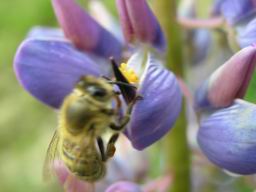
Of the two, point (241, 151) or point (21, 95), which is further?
point (21, 95)

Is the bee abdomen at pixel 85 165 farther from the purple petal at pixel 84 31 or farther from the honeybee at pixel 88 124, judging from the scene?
the purple petal at pixel 84 31

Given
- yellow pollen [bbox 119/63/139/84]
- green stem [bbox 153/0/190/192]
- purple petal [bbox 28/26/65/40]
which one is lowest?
green stem [bbox 153/0/190/192]

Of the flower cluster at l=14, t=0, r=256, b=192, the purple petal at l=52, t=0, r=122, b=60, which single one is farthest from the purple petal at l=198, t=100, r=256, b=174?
the purple petal at l=52, t=0, r=122, b=60

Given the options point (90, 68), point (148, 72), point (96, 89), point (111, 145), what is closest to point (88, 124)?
point (96, 89)

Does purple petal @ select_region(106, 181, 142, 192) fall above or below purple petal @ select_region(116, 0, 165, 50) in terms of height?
below

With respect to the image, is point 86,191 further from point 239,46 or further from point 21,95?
point 21,95

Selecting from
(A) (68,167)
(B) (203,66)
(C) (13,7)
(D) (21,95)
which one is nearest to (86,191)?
(A) (68,167)

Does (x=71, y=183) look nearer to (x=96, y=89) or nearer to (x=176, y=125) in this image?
(x=96, y=89)

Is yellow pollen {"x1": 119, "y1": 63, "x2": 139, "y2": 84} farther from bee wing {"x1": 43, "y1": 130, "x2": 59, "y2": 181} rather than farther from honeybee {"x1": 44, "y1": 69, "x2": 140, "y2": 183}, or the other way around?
bee wing {"x1": 43, "y1": 130, "x2": 59, "y2": 181}
